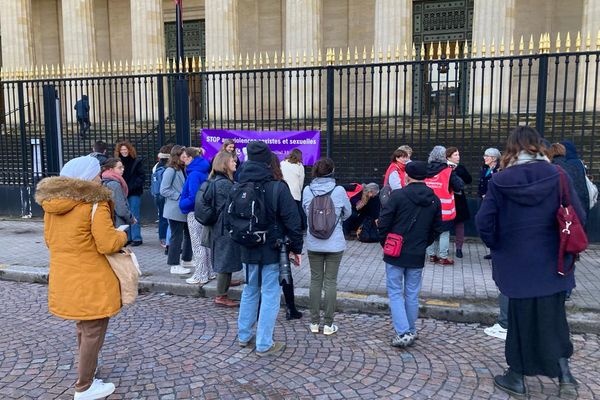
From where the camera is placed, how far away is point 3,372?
393 centimetres

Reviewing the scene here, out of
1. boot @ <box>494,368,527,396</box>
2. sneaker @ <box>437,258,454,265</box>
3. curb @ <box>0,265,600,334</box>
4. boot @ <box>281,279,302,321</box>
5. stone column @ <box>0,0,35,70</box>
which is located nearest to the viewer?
boot @ <box>494,368,527,396</box>

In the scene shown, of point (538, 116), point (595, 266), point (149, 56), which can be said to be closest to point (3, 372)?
point (595, 266)

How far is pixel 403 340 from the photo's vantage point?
4.36 meters

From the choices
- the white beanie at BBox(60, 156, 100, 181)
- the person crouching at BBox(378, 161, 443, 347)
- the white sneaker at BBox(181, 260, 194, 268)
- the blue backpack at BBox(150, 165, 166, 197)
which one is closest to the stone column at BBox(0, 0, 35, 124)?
the blue backpack at BBox(150, 165, 166, 197)

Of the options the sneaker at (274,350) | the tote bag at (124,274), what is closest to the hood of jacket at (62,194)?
the tote bag at (124,274)

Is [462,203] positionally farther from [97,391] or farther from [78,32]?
[78,32]

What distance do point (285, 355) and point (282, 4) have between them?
1901 cm

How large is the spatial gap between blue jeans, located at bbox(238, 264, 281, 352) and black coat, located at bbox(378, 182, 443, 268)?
3.32 ft

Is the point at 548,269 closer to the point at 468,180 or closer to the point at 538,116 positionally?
Answer: the point at 468,180

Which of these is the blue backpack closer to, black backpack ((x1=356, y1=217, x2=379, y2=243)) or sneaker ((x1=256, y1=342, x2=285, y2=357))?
black backpack ((x1=356, y1=217, x2=379, y2=243))

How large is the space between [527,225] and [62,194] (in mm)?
3031

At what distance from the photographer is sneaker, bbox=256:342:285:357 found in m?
4.23

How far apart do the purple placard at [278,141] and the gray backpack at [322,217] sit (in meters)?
4.60

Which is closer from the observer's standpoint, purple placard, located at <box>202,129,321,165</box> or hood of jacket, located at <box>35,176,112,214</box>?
hood of jacket, located at <box>35,176,112,214</box>
